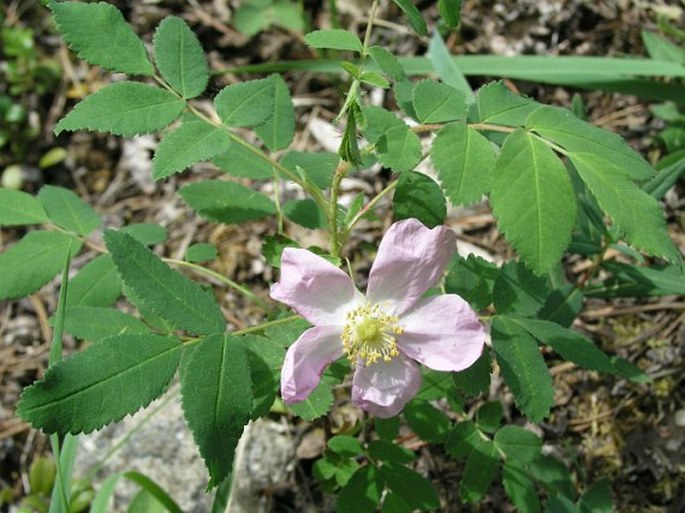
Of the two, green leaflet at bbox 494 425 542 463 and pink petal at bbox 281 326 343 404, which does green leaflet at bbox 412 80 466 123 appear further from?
green leaflet at bbox 494 425 542 463

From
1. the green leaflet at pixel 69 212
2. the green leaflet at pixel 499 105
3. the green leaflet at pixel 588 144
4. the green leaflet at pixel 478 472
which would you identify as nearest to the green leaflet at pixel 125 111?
the green leaflet at pixel 69 212

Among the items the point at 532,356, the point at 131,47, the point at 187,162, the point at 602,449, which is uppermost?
the point at 131,47

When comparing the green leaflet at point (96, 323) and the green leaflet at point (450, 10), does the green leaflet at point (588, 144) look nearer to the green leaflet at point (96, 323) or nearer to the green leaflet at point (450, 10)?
the green leaflet at point (450, 10)

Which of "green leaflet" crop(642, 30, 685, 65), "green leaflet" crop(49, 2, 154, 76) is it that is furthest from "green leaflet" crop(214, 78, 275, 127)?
"green leaflet" crop(642, 30, 685, 65)

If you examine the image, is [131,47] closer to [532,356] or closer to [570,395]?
[532,356]

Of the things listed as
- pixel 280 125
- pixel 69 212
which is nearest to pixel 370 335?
pixel 280 125

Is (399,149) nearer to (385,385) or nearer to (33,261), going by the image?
(385,385)

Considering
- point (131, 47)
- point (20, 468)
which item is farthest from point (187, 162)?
point (20, 468)

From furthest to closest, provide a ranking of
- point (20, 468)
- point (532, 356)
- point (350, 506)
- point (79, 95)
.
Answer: point (79, 95), point (20, 468), point (350, 506), point (532, 356)
